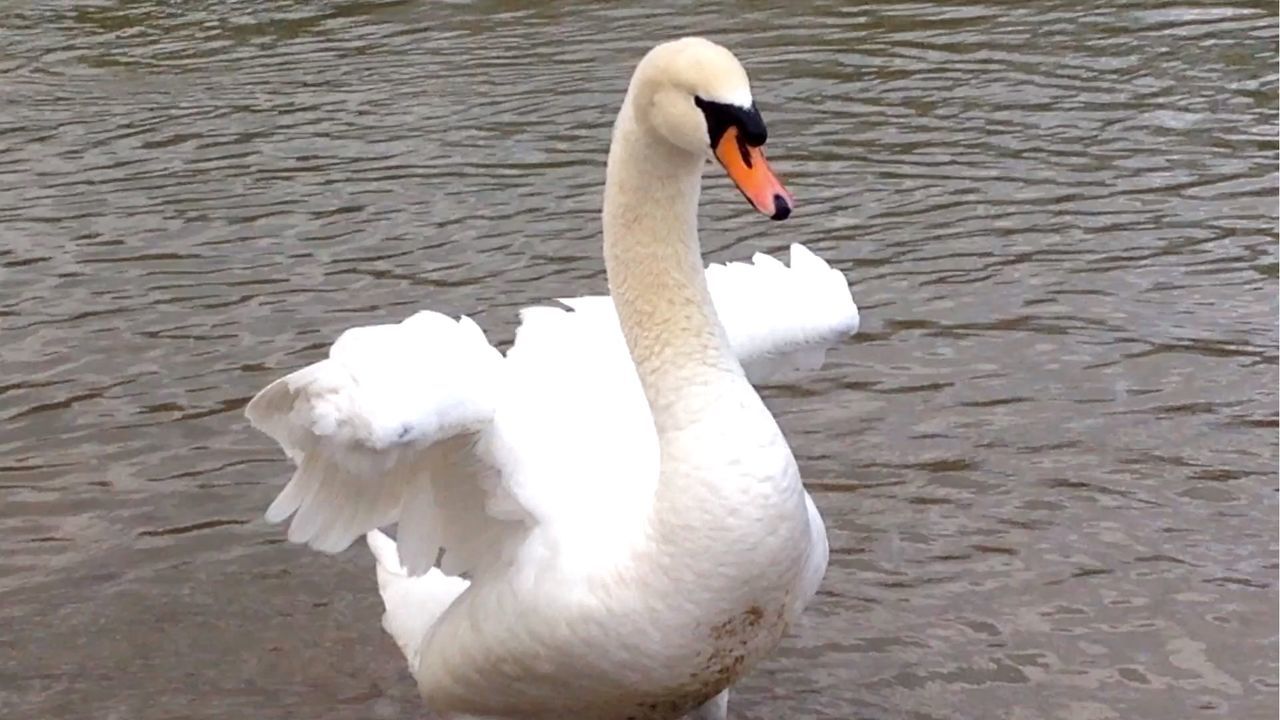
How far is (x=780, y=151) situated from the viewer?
10.2m

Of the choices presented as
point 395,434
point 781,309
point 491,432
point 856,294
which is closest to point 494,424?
point 491,432

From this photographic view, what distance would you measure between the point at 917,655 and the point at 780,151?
5.05 metres

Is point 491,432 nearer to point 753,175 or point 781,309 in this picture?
point 753,175

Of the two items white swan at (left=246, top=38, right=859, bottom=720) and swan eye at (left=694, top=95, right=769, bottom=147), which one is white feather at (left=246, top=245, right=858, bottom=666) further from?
swan eye at (left=694, top=95, right=769, bottom=147)

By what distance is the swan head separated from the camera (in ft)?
13.0

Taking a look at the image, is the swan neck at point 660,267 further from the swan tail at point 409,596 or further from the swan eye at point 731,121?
the swan tail at point 409,596

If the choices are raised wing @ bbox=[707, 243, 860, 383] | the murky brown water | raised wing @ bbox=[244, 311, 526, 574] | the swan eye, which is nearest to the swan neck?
the swan eye

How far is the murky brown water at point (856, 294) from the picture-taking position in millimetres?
5711

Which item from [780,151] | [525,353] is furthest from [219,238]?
[525,353]

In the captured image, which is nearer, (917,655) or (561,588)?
(561,588)

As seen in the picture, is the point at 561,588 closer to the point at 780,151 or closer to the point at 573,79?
the point at 780,151

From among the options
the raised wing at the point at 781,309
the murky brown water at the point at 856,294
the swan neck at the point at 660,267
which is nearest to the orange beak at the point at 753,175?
the swan neck at the point at 660,267

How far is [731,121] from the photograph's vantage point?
13.2ft

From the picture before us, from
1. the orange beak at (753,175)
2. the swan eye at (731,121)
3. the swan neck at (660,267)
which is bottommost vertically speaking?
the swan neck at (660,267)
